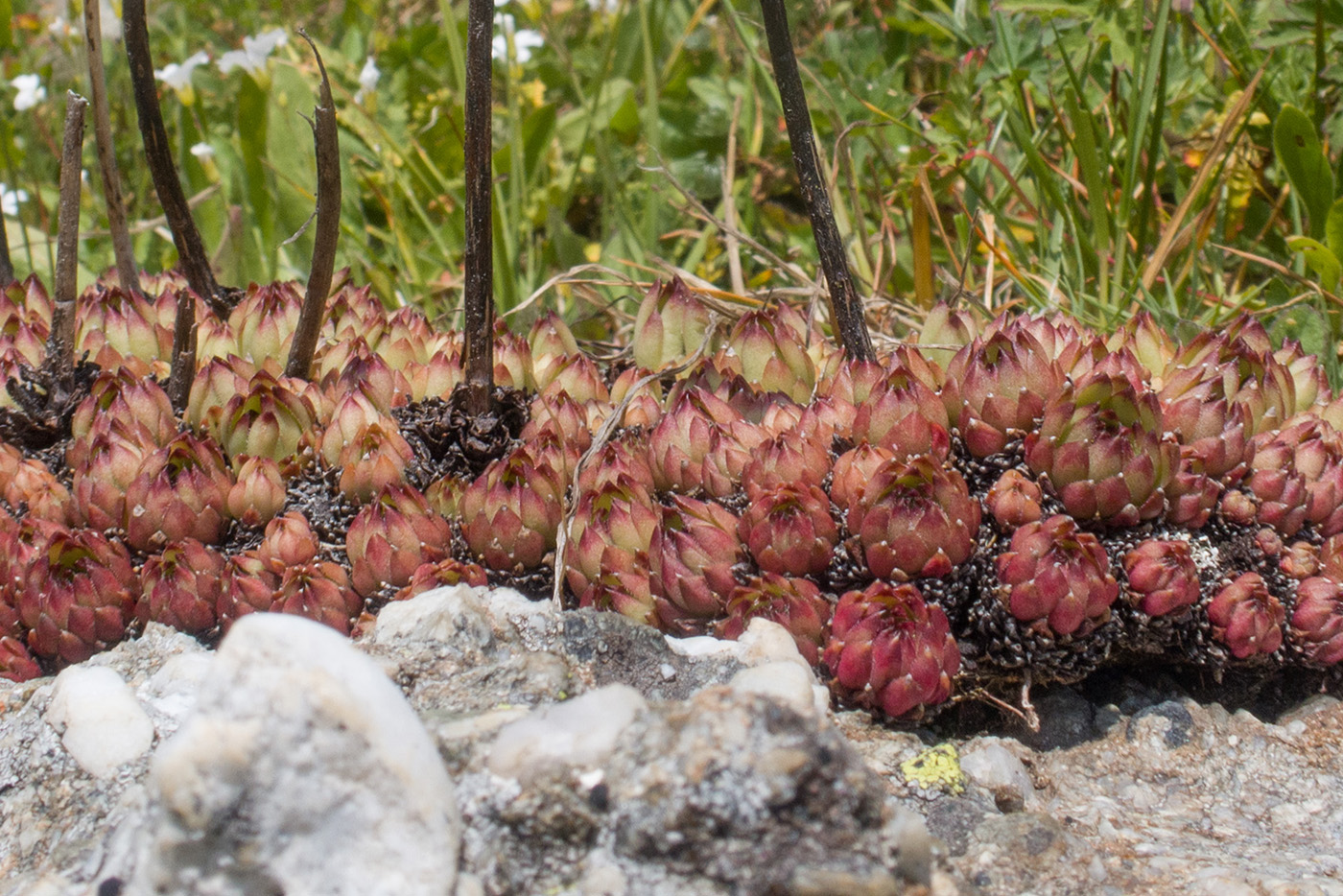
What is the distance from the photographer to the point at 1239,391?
2238 mm

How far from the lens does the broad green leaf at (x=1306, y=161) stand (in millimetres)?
2912

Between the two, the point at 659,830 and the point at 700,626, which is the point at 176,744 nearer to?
the point at 659,830

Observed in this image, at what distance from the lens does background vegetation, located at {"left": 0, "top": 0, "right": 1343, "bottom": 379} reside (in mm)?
3074

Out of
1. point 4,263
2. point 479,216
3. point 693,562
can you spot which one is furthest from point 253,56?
point 693,562

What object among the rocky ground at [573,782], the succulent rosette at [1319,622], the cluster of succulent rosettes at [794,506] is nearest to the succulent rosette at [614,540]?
the cluster of succulent rosettes at [794,506]

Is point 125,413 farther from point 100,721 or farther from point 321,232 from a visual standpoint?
point 100,721

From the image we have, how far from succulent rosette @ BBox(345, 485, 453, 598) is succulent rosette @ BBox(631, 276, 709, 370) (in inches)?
29.8

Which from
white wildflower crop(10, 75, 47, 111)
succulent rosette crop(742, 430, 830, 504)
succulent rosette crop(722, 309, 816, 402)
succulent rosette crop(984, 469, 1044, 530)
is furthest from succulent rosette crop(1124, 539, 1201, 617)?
white wildflower crop(10, 75, 47, 111)

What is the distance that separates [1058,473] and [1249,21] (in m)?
2.25

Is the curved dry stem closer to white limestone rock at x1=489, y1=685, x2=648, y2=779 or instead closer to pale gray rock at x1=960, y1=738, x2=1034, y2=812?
white limestone rock at x1=489, y1=685, x2=648, y2=779

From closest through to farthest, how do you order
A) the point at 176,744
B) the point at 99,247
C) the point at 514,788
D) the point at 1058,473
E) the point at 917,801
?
the point at 176,744, the point at 514,788, the point at 917,801, the point at 1058,473, the point at 99,247

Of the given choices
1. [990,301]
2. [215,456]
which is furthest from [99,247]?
[990,301]

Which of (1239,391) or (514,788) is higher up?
(1239,391)

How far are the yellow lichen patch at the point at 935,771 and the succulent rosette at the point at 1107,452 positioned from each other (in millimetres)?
508
